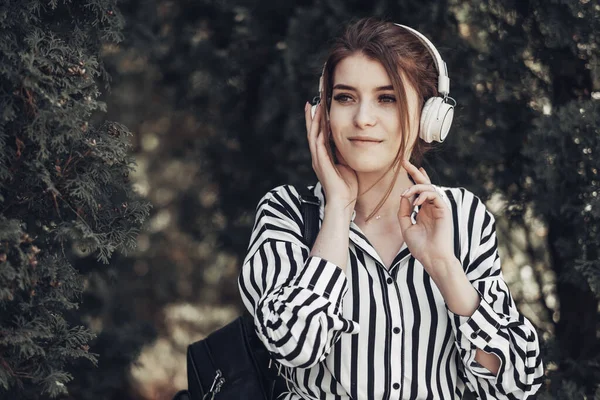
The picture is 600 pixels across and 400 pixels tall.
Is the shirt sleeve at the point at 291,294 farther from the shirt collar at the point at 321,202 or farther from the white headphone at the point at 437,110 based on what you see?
the white headphone at the point at 437,110

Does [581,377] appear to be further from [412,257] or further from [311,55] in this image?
[311,55]

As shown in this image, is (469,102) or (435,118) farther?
(469,102)

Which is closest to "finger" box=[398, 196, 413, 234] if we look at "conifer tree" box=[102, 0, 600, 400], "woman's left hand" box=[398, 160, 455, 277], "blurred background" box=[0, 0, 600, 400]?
"woman's left hand" box=[398, 160, 455, 277]

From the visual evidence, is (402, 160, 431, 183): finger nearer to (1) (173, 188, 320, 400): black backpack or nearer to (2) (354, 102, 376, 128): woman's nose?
(2) (354, 102, 376, 128): woman's nose

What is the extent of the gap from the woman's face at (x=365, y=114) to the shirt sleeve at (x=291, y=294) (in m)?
0.32

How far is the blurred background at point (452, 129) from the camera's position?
306 cm

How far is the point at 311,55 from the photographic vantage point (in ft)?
12.3

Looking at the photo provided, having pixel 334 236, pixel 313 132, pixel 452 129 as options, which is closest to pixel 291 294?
pixel 334 236

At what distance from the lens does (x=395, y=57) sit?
2469 mm

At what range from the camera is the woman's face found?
2463mm

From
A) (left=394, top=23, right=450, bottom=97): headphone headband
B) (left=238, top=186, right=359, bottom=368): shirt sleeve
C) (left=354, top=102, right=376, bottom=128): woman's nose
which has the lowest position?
(left=238, top=186, right=359, bottom=368): shirt sleeve

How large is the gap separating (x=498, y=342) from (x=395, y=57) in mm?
943

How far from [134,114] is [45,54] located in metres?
3.48

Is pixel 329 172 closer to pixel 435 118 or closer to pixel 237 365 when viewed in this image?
pixel 435 118
